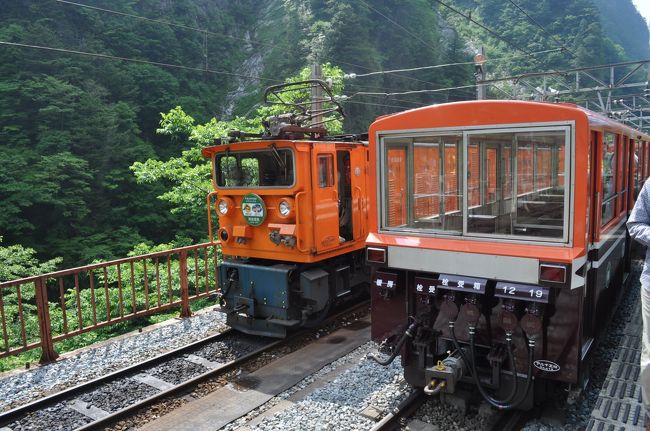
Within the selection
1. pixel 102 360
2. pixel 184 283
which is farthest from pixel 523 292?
pixel 184 283

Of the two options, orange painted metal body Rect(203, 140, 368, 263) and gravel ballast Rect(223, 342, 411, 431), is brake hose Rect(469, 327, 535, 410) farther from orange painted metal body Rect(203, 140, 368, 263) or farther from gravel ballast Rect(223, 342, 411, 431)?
orange painted metal body Rect(203, 140, 368, 263)

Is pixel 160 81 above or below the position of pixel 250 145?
above

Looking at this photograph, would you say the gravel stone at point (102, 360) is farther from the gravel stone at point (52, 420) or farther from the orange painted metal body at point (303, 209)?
the orange painted metal body at point (303, 209)

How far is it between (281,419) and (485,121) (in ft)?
10.9

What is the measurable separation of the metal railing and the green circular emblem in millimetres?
1437

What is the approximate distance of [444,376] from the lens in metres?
4.16

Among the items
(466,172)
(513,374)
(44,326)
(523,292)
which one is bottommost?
(44,326)

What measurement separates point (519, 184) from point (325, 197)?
3.16 meters

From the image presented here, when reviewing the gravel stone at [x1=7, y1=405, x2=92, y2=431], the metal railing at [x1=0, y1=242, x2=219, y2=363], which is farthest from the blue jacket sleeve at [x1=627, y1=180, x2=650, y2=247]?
the metal railing at [x1=0, y1=242, x2=219, y2=363]

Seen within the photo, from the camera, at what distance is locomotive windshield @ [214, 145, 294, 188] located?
21.9ft

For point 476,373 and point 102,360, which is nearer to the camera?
point 476,373

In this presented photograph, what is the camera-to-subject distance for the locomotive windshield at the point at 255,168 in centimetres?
667

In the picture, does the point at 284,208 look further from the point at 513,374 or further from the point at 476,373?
the point at 513,374

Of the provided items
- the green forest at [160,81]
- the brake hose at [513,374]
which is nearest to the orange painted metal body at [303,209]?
the brake hose at [513,374]
